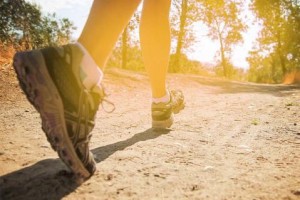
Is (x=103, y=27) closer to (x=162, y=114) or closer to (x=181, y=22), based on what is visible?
(x=162, y=114)

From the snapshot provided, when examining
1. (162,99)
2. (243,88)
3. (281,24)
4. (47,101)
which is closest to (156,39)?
(162,99)

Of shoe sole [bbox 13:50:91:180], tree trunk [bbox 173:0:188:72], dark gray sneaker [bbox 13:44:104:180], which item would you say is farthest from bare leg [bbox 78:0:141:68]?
tree trunk [bbox 173:0:188:72]

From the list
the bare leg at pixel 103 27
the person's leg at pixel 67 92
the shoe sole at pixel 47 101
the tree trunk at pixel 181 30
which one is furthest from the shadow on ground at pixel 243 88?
the tree trunk at pixel 181 30

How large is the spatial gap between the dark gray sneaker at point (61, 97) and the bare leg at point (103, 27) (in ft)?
0.35

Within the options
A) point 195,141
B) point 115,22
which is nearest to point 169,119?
point 195,141

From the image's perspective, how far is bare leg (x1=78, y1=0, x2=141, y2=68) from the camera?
1.41 meters

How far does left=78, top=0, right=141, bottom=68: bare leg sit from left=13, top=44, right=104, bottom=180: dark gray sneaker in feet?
0.35

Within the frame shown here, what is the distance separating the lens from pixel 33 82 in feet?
3.96

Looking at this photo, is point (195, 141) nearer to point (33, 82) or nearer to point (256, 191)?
point (256, 191)

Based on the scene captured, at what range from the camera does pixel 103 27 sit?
1432mm

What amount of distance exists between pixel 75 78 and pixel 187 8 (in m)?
23.3

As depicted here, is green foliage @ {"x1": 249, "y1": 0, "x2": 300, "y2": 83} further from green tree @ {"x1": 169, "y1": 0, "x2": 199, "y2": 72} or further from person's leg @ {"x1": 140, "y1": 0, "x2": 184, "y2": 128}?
person's leg @ {"x1": 140, "y1": 0, "x2": 184, "y2": 128}

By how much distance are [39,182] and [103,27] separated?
0.75 m

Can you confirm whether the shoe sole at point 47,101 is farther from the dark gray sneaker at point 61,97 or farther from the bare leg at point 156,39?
the bare leg at point 156,39
